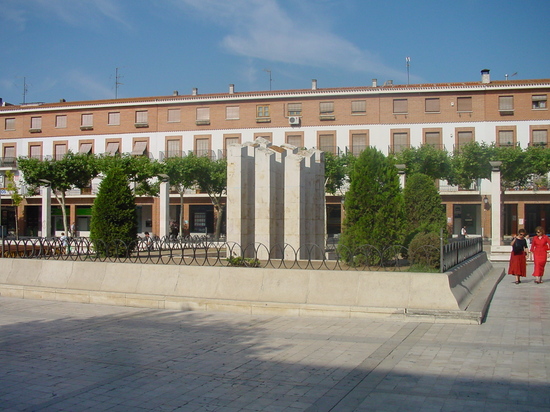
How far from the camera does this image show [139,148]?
4562 centimetres

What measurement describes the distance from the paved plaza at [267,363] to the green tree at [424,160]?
1037 inches

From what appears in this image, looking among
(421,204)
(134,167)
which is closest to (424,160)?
(421,204)

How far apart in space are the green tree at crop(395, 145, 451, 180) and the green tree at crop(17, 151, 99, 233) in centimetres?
1941

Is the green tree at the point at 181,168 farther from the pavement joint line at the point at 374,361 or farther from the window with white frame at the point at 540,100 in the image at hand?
the pavement joint line at the point at 374,361

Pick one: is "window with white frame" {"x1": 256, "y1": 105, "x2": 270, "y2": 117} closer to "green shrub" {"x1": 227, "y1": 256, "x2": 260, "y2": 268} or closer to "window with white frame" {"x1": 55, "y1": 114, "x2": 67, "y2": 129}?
"window with white frame" {"x1": 55, "y1": 114, "x2": 67, "y2": 129}

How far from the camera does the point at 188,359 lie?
23.8 ft

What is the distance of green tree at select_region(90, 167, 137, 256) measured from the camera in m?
16.5

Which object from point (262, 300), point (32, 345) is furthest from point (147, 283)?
point (32, 345)

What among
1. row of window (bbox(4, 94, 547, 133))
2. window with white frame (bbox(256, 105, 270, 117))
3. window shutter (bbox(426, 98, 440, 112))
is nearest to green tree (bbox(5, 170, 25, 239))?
row of window (bbox(4, 94, 547, 133))

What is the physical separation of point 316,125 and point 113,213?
28.4 meters

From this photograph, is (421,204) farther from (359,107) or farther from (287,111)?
(287,111)

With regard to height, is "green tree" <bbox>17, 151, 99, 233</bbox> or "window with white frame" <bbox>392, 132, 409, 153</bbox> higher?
"window with white frame" <bbox>392, 132, 409, 153</bbox>

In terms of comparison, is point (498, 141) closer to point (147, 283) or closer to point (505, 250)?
point (505, 250)

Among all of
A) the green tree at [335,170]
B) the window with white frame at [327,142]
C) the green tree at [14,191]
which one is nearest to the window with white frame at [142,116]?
the green tree at [14,191]
